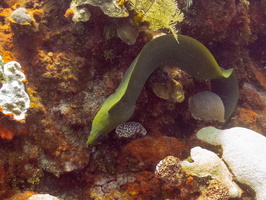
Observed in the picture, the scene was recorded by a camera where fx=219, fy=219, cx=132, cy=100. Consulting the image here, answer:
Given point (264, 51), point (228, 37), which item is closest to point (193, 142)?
point (228, 37)

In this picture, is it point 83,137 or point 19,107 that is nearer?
point 19,107

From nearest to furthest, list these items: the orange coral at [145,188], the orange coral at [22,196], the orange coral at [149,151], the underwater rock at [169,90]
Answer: the orange coral at [22,196] → the orange coral at [145,188] → the orange coral at [149,151] → the underwater rock at [169,90]

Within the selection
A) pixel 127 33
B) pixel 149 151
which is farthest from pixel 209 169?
pixel 127 33

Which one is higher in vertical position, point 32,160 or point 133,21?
point 133,21

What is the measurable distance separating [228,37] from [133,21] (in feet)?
8.80

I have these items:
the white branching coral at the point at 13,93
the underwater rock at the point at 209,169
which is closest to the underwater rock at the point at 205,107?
the underwater rock at the point at 209,169

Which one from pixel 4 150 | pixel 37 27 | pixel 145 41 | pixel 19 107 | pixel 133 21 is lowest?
pixel 4 150

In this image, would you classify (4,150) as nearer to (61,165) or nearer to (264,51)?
(61,165)

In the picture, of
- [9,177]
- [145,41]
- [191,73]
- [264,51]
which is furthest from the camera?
[264,51]

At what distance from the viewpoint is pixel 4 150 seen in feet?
10.6

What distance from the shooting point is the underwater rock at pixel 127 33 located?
3.72 meters

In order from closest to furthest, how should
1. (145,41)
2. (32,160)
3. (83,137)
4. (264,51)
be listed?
1. (32,160)
2. (83,137)
3. (145,41)
4. (264,51)

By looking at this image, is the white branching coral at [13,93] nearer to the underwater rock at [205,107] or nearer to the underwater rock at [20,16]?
the underwater rock at [20,16]

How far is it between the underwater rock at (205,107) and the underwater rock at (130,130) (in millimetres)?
1257
